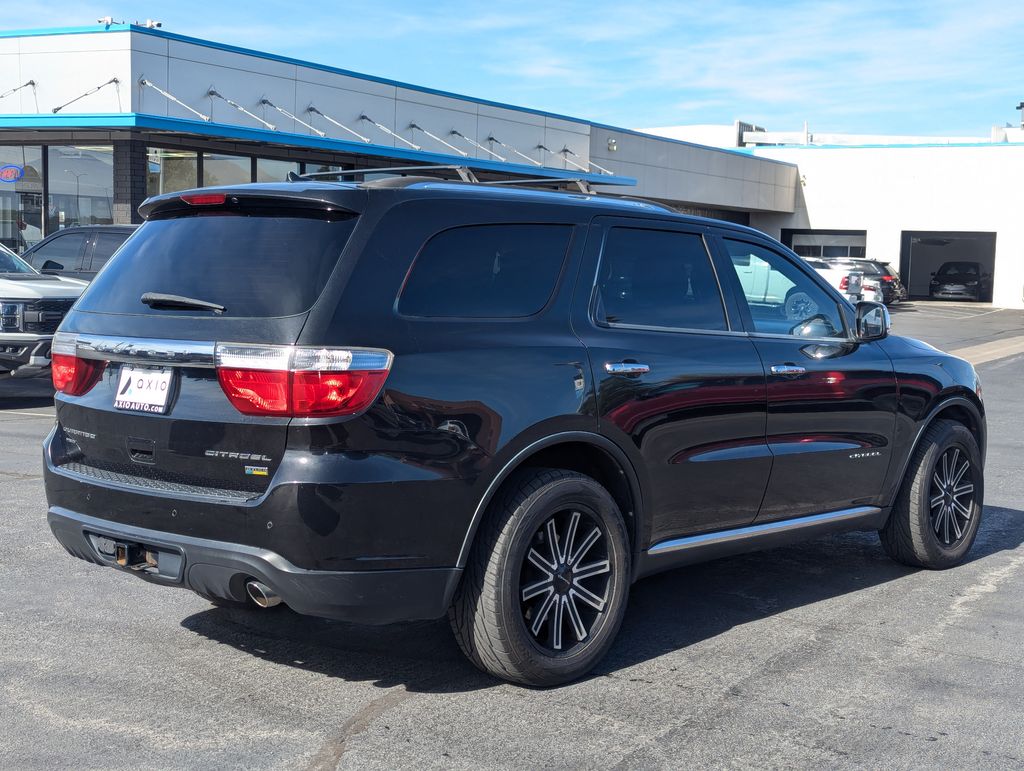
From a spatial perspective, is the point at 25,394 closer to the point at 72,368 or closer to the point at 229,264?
the point at 72,368

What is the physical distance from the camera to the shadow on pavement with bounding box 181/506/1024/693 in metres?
4.70

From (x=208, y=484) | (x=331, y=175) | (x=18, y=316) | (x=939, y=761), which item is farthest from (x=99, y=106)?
(x=939, y=761)

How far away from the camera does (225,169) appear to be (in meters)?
24.5

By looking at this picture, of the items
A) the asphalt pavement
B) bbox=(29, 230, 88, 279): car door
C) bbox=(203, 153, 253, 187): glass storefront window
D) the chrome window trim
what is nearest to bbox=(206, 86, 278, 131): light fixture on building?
bbox=(203, 153, 253, 187): glass storefront window

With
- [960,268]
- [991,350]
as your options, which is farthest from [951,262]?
[991,350]

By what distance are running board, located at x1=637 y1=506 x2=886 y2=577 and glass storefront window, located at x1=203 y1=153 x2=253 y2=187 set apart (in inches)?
778

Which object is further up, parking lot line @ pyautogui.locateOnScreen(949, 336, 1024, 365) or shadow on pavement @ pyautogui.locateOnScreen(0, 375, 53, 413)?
parking lot line @ pyautogui.locateOnScreen(949, 336, 1024, 365)

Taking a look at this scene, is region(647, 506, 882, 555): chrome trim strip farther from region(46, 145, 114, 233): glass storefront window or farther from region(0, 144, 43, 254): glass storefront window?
region(0, 144, 43, 254): glass storefront window

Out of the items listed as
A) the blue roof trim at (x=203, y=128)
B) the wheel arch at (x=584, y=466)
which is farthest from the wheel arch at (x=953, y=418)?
the blue roof trim at (x=203, y=128)

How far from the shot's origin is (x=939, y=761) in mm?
3867

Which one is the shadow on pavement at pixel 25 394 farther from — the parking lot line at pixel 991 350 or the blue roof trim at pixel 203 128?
the parking lot line at pixel 991 350

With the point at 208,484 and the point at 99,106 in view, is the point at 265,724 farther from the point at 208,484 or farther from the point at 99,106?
the point at 99,106

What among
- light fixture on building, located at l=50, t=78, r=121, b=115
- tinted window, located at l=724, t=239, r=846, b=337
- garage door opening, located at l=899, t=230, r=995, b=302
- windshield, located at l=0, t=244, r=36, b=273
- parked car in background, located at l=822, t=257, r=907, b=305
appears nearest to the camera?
tinted window, located at l=724, t=239, r=846, b=337

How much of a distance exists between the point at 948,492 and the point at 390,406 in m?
3.79
